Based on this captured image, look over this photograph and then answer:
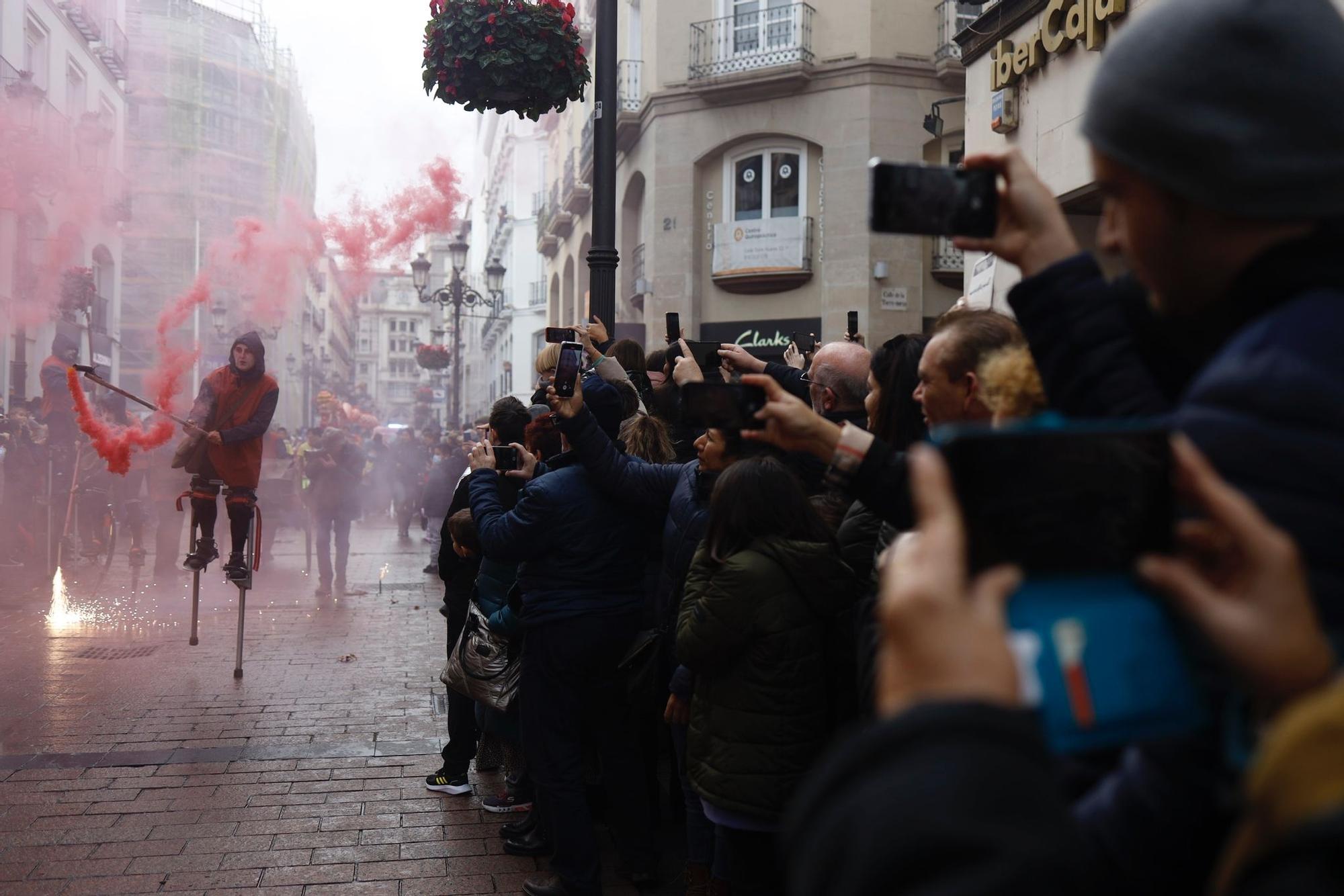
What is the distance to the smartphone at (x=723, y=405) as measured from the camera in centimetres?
243

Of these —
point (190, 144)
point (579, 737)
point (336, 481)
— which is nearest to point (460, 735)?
point (579, 737)

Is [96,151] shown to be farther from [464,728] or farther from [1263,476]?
[1263,476]

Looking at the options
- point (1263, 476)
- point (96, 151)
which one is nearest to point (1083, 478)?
point (1263, 476)

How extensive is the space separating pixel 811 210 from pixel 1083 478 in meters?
21.8

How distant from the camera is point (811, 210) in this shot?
22234 mm

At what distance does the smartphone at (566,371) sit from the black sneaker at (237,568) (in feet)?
16.4

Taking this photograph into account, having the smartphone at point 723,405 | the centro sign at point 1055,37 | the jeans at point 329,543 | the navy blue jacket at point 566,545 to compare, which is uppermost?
the centro sign at point 1055,37

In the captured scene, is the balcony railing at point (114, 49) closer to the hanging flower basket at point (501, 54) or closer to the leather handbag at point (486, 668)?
the hanging flower basket at point (501, 54)

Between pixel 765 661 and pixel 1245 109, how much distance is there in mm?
2911

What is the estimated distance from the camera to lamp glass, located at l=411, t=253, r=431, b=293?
73.6 ft

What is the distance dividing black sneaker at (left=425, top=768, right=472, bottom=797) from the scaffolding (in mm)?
20661

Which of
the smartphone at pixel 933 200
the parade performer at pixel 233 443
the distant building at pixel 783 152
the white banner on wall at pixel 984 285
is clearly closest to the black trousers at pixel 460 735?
the white banner on wall at pixel 984 285

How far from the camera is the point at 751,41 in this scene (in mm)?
22516

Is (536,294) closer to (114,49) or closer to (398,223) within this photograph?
(398,223)
